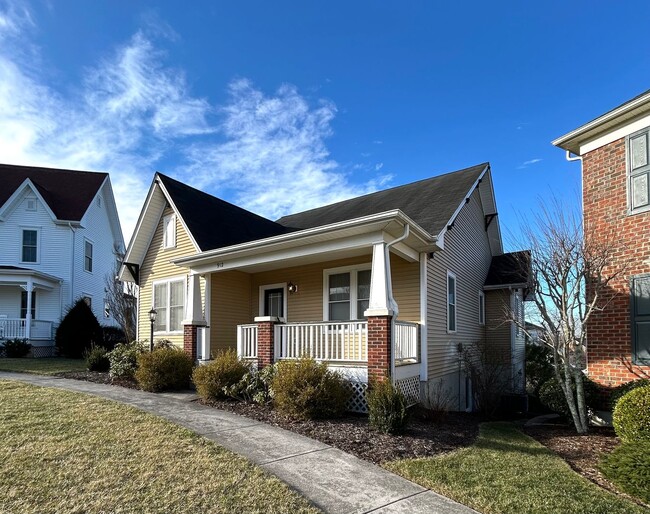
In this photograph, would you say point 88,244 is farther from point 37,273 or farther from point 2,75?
point 2,75

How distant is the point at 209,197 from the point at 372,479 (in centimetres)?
1325

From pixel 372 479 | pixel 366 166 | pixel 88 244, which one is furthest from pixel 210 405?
pixel 88 244

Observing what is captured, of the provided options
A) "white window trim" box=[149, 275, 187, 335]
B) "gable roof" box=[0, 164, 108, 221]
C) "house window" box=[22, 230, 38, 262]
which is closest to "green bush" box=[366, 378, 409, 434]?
"white window trim" box=[149, 275, 187, 335]

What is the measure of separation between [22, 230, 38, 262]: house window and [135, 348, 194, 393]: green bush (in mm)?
15899

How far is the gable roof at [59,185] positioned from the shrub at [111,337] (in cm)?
617

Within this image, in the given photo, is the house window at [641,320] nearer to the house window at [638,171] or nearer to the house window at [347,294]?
the house window at [638,171]

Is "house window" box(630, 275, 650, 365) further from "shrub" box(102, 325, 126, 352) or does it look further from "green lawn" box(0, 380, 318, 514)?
"shrub" box(102, 325, 126, 352)

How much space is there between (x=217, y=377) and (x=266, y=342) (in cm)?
127

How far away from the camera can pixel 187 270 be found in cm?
1395

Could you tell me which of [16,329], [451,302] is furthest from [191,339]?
[16,329]

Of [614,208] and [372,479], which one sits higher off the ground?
[614,208]

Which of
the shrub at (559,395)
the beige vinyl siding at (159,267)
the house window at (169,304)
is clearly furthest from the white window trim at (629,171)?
the house window at (169,304)

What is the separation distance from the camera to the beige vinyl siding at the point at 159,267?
14156 millimetres

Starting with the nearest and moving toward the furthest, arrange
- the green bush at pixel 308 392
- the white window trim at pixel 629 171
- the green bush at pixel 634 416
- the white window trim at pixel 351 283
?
the green bush at pixel 634 416 → the green bush at pixel 308 392 → the white window trim at pixel 629 171 → the white window trim at pixel 351 283
